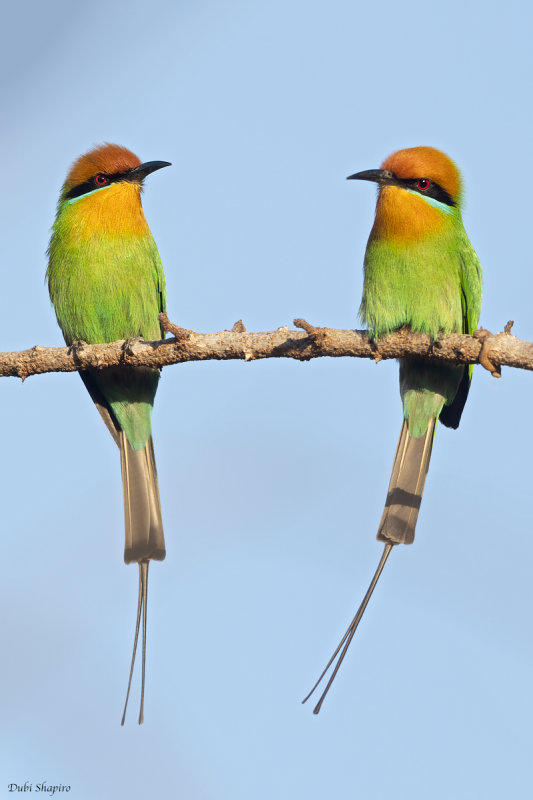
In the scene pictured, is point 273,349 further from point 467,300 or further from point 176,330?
point 467,300

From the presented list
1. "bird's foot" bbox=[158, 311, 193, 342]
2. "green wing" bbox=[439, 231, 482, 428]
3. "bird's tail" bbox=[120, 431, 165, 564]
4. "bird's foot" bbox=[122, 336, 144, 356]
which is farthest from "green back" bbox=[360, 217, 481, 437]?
"bird's tail" bbox=[120, 431, 165, 564]

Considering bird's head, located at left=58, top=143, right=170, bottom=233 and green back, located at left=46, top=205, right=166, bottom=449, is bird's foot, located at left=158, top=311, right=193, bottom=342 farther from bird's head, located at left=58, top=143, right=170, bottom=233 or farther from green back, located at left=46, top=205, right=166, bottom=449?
bird's head, located at left=58, top=143, right=170, bottom=233

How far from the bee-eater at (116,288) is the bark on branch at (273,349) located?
0.46 meters

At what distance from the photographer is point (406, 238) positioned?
3.80 meters

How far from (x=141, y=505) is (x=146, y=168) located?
147 centimetres

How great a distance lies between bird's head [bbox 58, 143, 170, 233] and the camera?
429cm

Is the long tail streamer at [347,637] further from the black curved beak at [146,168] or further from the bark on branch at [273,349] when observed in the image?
the black curved beak at [146,168]

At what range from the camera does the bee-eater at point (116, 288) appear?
4.20 meters

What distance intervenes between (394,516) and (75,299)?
64.4 inches

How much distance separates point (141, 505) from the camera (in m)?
4.13

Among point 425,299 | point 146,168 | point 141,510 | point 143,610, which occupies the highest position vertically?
→ point 146,168

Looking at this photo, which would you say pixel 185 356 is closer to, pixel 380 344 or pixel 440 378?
pixel 380 344

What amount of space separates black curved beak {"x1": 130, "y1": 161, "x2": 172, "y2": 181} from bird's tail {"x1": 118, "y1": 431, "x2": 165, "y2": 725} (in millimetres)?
1137

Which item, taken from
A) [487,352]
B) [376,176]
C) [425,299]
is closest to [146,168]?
[376,176]
